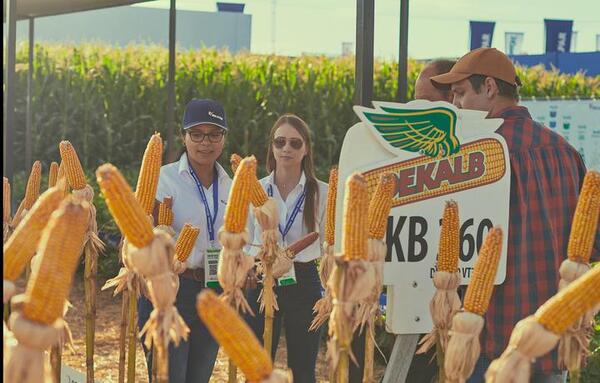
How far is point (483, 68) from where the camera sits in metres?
3.24

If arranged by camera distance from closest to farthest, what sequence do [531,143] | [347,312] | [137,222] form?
[137,222]
[347,312]
[531,143]

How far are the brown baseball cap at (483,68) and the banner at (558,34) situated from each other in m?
7.13

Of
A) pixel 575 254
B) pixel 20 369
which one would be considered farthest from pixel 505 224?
pixel 20 369

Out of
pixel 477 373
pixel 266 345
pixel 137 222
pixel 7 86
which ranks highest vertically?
pixel 7 86

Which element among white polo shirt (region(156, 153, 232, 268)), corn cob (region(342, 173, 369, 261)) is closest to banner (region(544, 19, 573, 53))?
white polo shirt (region(156, 153, 232, 268))

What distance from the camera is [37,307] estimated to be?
1.42 m

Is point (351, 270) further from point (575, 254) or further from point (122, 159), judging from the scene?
point (122, 159)

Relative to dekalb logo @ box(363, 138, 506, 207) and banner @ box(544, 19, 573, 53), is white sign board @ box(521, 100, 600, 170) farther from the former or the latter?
dekalb logo @ box(363, 138, 506, 207)

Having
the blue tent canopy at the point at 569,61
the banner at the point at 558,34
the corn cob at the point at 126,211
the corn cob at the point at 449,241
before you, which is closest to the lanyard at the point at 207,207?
the corn cob at the point at 449,241

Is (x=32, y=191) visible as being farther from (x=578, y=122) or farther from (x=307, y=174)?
(x=578, y=122)

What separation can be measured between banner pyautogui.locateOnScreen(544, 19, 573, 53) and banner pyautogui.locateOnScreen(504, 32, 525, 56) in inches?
38.9

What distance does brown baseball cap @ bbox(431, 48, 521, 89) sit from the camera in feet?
10.6

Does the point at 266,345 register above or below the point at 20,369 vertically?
below

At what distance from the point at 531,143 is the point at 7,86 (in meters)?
2.11
